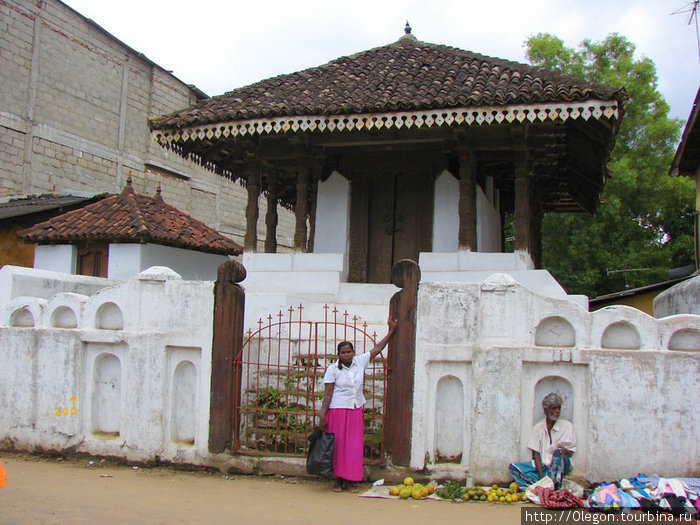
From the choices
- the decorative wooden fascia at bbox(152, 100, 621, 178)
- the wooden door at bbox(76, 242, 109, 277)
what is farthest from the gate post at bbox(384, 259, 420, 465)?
the wooden door at bbox(76, 242, 109, 277)

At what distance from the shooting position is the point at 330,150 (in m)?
10.9

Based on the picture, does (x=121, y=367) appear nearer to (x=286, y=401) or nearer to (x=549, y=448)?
(x=286, y=401)

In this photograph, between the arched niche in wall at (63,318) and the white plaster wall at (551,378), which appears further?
the arched niche in wall at (63,318)

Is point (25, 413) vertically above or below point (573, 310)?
below

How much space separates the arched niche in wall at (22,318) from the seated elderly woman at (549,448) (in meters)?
5.51

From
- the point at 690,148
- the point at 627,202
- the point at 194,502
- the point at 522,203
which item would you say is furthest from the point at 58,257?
the point at 627,202

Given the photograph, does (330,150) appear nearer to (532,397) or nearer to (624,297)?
(532,397)

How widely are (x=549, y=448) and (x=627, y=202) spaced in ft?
59.8

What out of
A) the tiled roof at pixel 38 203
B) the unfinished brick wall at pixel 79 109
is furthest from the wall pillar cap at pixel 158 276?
the unfinished brick wall at pixel 79 109

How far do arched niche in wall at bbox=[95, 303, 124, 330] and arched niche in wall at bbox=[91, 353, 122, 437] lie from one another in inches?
12.3

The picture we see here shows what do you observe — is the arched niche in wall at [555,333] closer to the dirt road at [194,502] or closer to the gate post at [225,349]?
the dirt road at [194,502]

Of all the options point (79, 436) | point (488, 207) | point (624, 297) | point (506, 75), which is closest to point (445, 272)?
point (488, 207)

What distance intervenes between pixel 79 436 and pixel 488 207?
7.77 metres

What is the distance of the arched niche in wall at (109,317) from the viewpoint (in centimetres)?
681
